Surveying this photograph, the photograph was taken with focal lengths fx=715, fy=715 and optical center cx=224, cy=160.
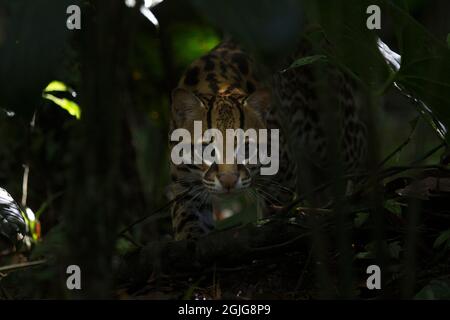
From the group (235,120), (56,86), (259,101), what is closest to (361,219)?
(235,120)

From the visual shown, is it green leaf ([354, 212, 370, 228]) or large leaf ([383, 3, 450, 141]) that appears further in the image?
green leaf ([354, 212, 370, 228])

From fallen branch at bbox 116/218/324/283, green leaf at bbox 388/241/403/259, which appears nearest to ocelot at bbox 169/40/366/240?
fallen branch at bbox 116/218/324/283

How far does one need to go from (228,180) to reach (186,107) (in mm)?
660

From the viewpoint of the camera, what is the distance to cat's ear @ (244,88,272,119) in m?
3.95

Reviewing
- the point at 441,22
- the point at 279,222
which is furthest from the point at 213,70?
the point at 441,22

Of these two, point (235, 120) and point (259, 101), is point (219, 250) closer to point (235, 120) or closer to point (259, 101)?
point (235, 120)

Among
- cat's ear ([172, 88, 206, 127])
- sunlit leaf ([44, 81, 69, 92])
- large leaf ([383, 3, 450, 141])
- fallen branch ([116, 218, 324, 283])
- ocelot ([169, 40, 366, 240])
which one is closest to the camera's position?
large leaf ([383, 3, 450, 141])

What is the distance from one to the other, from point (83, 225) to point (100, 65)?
11.8 inches

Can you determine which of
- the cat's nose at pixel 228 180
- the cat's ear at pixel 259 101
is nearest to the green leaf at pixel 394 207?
the cat's nose at pixel 228 180

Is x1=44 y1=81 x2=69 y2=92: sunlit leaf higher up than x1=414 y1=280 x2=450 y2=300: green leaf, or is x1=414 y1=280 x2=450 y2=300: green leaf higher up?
x1=44 y1=81 x2=69 y2=92: sunlit leaf

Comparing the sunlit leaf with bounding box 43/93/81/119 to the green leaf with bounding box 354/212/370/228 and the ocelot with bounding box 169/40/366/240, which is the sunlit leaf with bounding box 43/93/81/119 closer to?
the ocelot with bounding box 169/40/366/240

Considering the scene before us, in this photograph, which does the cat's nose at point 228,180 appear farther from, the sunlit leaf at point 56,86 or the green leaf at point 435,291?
the green leaf at point 435,291

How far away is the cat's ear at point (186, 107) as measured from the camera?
12.8ft

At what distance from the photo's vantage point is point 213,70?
4.31 metres
